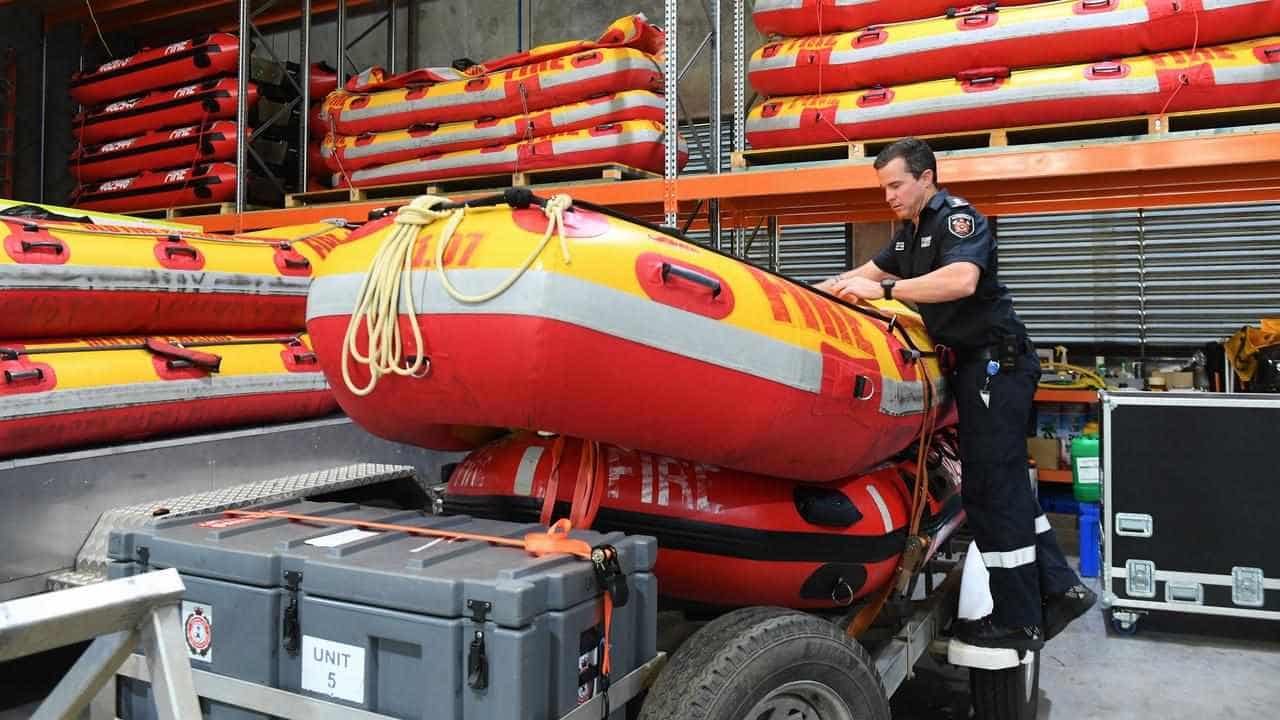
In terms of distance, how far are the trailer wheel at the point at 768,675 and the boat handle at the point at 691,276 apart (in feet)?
2.56

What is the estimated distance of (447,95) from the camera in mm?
6828

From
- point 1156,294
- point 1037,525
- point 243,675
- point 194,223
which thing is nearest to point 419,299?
point 243,675

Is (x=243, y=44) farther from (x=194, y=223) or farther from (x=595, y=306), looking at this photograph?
(x=595, y=306)

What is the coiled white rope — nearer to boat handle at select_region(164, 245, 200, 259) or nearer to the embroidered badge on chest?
the embroidered badge on chest

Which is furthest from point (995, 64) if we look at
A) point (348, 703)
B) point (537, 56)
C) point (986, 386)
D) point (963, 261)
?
point (348, 703)

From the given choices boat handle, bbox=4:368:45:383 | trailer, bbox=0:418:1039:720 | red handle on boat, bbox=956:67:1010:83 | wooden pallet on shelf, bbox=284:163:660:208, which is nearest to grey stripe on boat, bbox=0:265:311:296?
boat handle, bbox=4:368:45:383

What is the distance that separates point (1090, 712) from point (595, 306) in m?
2.97

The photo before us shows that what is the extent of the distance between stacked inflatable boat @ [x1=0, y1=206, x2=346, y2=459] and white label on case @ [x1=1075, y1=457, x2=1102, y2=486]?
4.42 meters

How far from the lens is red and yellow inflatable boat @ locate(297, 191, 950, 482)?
6.73 feet

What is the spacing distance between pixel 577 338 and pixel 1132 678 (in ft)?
11.3

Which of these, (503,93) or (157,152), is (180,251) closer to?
(503,93)

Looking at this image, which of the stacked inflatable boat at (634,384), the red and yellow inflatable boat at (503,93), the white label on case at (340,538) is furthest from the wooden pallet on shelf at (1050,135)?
the white label on case at (340,538)

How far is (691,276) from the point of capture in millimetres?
2227

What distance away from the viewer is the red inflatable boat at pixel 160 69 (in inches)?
306
